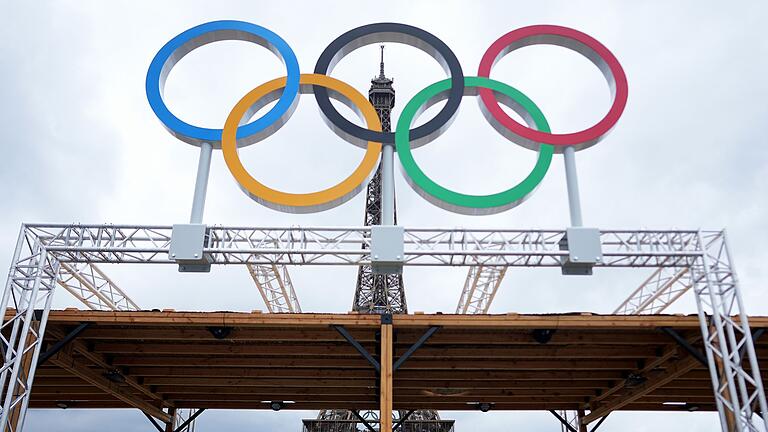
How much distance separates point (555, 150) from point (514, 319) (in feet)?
12.7

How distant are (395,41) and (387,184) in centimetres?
353

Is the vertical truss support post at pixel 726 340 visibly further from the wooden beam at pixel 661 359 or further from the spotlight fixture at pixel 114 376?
the spotlight fixture at pixel 114 376

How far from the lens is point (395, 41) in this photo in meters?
14.6

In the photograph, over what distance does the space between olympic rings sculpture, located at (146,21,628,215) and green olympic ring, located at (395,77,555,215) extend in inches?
0.8

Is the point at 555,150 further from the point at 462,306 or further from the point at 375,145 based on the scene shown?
the point at 462,306

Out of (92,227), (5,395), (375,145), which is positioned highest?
(375,145)

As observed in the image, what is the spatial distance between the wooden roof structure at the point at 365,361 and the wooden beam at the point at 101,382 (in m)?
0.04

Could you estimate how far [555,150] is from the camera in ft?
45.1

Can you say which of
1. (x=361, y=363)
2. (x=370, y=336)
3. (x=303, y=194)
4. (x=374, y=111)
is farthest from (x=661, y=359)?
(x=303, y=194)

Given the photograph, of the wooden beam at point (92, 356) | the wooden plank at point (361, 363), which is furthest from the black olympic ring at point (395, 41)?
the wooden beam at point (92, 356)

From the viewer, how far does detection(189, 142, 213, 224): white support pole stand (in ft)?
43.6

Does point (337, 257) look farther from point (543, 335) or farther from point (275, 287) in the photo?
A: point (275, 287)

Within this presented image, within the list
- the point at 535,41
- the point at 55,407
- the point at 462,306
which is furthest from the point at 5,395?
the point at 462,306

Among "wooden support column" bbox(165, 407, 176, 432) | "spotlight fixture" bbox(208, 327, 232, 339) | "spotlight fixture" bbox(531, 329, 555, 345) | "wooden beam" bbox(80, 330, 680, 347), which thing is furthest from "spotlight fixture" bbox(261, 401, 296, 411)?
"spotlight fixture" bbox(531, 329, 555, 345)
